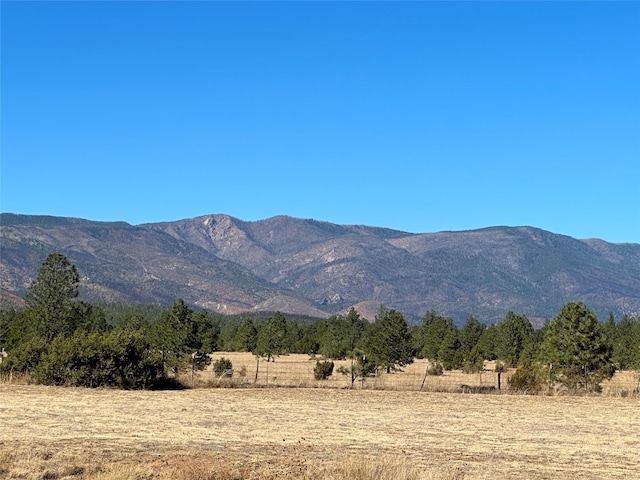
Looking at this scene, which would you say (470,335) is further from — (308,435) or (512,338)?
(308,435)

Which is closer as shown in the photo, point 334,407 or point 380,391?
point 334,407

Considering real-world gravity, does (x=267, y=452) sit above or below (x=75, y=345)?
below

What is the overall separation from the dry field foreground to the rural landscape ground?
4 centimetres

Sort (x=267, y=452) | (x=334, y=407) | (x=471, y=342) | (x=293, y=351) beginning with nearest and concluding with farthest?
(x=267, y=452) → (x=334, y=407) → (x=471, y=342) → (x=293, y=351)

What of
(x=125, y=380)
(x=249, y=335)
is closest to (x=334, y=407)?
(x=125, y=380)

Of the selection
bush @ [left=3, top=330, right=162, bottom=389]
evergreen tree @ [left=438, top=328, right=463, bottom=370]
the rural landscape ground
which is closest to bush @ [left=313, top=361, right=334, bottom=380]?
the rural landscape ground

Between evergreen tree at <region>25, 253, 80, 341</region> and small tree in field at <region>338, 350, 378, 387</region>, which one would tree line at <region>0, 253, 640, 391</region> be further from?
small tree in field at <region>338, 350, 378, 387</region>

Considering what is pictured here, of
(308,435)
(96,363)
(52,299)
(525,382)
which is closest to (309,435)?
(308,435)

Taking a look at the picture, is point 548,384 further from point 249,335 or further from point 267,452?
point 249,335

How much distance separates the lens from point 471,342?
114188 mm

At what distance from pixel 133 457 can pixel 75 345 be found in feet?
70.8

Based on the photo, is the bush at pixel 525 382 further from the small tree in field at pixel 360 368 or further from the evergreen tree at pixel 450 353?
the evergreen tree at pixel 450 353

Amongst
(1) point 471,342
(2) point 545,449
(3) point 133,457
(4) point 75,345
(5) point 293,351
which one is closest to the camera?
(3) point 133,457

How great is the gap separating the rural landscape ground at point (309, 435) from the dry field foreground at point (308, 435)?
0.04m
